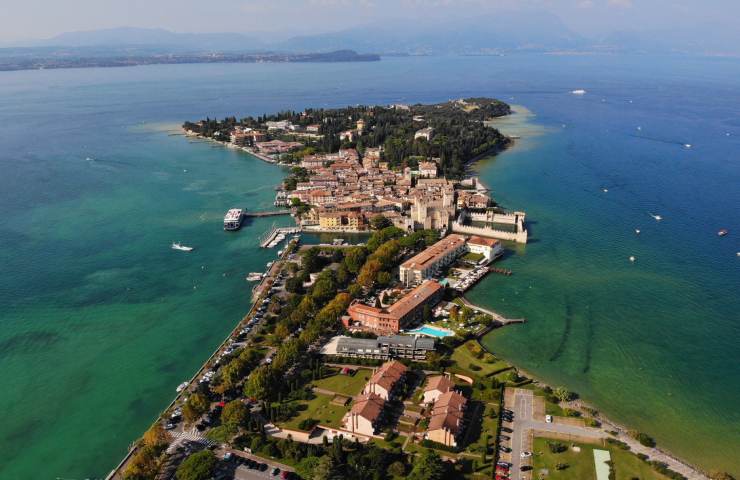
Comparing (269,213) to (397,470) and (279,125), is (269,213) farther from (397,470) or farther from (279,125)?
(279,125)

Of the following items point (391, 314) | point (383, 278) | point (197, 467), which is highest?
point (383, 278)

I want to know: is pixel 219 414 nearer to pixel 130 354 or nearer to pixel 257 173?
pixel 130 354

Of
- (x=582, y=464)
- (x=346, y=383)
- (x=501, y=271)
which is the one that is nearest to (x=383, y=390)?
(x=346, y=383)

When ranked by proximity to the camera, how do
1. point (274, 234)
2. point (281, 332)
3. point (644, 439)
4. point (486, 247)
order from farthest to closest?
point (274, 234)
point (486, 247)
point (281, 332)
point (644, 439)

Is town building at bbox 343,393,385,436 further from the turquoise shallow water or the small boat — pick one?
the small boat

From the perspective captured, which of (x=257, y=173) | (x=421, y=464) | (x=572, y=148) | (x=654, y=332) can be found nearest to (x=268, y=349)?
(x=421, y=464)

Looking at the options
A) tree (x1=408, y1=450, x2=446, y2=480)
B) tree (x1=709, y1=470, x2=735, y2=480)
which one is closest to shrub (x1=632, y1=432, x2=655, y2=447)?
tree (x1=709, y1=470, x2=735, y2=480)
